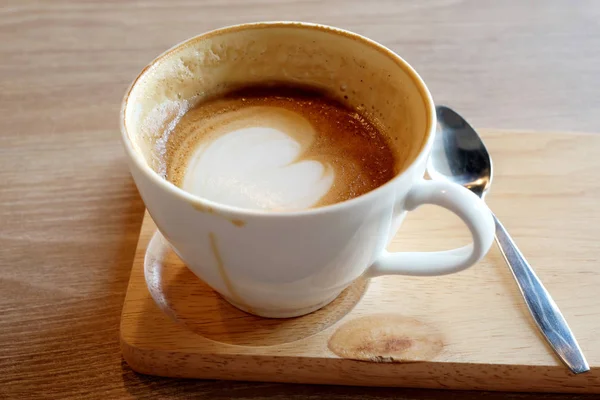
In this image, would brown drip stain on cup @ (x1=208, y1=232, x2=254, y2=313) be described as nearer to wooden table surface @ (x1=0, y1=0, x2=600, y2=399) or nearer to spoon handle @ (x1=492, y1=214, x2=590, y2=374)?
wooden table surface @ (x1=0, y1=0, x2=600, y2=399)

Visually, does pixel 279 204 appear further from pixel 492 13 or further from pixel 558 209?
pixel 492 13

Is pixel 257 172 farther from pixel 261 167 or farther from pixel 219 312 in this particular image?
pixel 219 312

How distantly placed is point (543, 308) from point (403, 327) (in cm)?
16

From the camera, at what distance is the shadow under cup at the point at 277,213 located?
467mm

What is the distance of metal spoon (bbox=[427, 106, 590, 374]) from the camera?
58cm

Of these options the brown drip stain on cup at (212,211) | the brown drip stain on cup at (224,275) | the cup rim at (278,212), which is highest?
the cup rim at (278,212)

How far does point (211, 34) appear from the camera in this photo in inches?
26.5

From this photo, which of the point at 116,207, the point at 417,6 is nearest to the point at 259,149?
the point at 116,207

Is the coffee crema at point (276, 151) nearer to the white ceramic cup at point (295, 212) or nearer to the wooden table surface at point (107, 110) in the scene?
the white ceramic cup at point (295, 212)

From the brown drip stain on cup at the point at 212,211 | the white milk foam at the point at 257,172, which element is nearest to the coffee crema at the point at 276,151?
the white milk foam at the point at 257,172

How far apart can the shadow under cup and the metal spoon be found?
175 mm

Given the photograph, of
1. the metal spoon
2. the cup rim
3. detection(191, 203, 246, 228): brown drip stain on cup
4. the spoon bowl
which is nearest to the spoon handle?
the metal spoon

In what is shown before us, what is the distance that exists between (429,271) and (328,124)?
0.83 ft

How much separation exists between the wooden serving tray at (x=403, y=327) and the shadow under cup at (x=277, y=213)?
0.04 m
